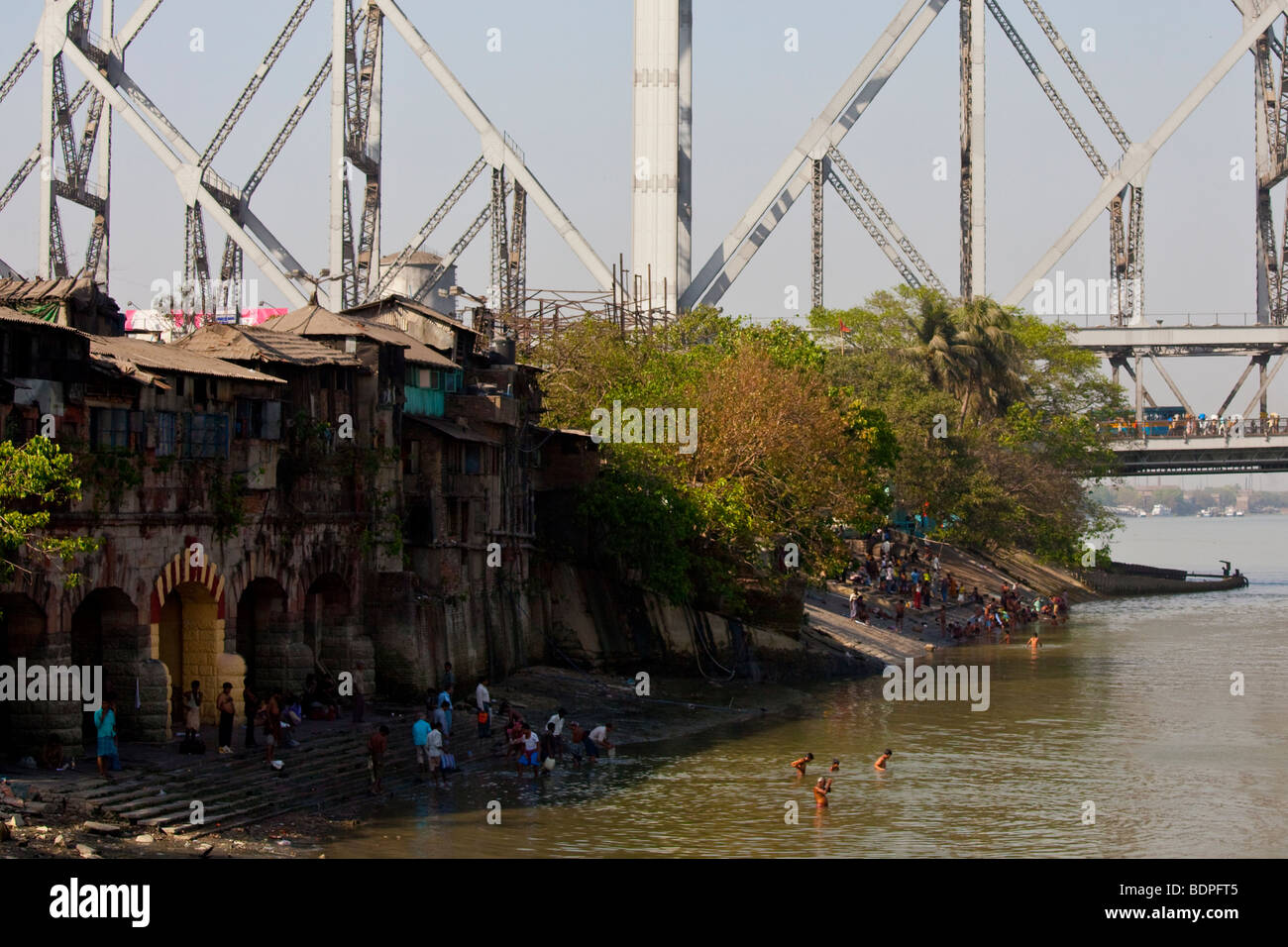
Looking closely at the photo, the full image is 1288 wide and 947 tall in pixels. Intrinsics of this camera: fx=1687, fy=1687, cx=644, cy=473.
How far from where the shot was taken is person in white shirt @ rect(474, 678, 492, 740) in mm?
36438

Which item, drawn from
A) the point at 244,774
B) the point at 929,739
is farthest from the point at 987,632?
the point at 244,774

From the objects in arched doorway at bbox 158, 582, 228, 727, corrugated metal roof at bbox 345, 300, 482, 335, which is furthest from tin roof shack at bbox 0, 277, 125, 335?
corrugated metal roof at bbox 345, 300, 482, 335

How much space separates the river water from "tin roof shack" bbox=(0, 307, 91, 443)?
8759 mm

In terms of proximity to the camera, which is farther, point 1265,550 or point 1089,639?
point 1265,550

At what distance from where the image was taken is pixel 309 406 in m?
36.7

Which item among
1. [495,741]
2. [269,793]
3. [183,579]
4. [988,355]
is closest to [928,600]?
[988,355]

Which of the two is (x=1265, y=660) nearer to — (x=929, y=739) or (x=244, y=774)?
(x=929, y=739)

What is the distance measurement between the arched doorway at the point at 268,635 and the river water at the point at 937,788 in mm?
5246

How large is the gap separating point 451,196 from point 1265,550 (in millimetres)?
136572

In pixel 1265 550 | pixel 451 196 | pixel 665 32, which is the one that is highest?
pixel 665 32

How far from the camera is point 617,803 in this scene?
3222 cm

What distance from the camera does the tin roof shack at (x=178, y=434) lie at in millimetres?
30125

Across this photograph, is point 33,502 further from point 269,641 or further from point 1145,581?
point 1145,581

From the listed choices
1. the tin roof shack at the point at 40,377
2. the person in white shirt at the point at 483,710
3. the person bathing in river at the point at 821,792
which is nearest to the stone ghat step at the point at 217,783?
the person in white shirt at the point at 483,710
